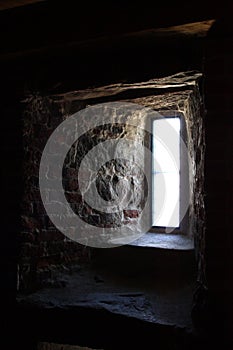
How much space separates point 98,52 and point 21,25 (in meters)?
0.39

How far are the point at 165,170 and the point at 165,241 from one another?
2.22ft

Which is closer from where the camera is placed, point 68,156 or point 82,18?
point 82,18

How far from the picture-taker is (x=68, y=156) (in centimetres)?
234

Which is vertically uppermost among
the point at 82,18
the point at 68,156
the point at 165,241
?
the point at 82,18

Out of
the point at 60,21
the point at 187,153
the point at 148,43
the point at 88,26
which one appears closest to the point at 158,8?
the point at 148,43

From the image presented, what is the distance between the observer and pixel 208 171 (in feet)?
4.66

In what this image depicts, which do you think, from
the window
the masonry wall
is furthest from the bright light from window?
the masonry wall

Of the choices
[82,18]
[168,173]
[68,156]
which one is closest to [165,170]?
[168,173]

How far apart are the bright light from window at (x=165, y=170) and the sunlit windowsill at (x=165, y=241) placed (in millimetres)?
175

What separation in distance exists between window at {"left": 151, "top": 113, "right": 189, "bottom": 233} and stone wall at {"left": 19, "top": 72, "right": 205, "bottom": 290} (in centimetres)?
34

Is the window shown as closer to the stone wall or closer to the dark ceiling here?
the stone wall

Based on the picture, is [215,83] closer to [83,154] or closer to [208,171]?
[208,171]

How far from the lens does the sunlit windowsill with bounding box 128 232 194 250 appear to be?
2381 mm

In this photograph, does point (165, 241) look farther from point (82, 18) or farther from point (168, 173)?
point (82, 18)
